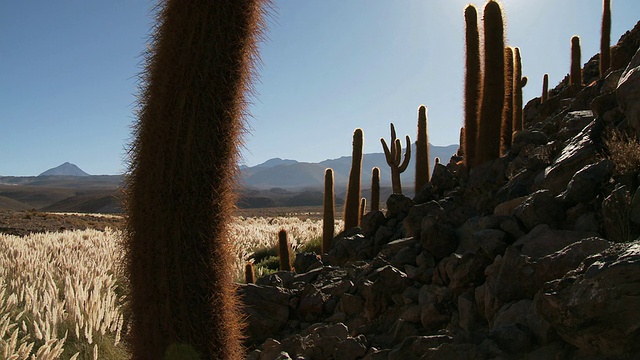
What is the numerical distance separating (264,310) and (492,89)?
4828 mm

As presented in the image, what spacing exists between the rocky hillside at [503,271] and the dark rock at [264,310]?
0.02m

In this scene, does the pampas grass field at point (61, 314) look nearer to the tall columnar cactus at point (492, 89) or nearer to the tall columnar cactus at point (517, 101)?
the tall columnar cactus at point (492, 89)

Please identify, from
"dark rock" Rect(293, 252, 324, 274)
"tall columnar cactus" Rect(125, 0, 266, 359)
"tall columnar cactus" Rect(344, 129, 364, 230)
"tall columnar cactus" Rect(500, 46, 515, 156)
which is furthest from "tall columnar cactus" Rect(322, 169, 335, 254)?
"tall columnar cactus" Rect(125, 0, 266, 359)

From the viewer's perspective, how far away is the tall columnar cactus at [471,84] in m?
8.22

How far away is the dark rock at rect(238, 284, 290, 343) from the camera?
623 cm

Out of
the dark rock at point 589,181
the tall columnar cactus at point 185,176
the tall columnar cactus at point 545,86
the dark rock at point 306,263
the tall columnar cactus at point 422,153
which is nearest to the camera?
the tall columnar cactus at point 185,176

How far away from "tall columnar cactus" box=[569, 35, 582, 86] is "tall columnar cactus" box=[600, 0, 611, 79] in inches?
32.1

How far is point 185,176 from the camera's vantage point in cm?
297

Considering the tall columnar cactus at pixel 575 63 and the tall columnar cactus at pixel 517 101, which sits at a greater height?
the tall columnar cactus at pixel 575 63

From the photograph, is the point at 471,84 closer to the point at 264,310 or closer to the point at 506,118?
the point at 506,118

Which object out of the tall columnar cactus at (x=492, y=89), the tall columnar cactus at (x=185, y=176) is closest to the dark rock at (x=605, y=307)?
the tall columnar cactus at (x=185, y=176)

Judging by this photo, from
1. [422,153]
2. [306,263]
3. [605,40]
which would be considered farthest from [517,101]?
[306,263]

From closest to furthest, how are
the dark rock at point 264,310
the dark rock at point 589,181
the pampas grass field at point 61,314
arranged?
1. the pampas grass field at point 61,314
2. the dark rock at point 589,181
3. the dark rock at point 264,310

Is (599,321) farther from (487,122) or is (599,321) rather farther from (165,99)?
(487,122)
